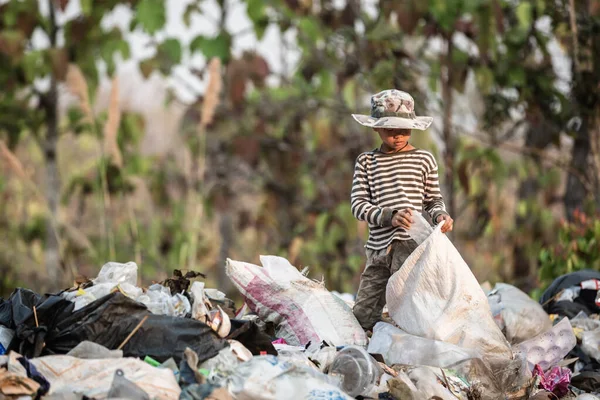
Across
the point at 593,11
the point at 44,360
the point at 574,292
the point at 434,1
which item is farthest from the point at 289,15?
the point at 44,360

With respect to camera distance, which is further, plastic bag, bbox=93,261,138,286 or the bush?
the bush

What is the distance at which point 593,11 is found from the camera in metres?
7.32

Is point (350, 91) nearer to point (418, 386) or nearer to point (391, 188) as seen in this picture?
point (391, 188)

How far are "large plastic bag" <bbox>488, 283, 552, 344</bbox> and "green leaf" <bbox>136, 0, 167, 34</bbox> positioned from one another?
14.1ft

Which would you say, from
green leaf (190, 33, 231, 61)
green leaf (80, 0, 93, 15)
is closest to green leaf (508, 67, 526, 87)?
green leaf (190, 33, 231, 61)

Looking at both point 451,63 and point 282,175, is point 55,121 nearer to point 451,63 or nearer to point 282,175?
point 282,175

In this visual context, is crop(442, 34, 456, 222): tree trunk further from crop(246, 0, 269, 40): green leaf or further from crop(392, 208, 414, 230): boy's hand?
crop(392, 208, 414, 230): boy's hand

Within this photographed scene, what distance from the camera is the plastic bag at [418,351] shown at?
355cm

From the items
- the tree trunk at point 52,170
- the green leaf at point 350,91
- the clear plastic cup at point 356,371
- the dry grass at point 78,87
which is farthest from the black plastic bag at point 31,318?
the green leaf at point 350,91

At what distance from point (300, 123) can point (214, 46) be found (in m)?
2.33

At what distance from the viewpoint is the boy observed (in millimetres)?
3867

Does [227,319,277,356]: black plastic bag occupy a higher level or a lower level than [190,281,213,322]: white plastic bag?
lower

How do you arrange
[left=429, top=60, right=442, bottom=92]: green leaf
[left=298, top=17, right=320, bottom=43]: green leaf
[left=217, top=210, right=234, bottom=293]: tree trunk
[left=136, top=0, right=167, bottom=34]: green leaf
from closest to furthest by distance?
1. [left=136, top=0, right=167, bottom=34]: green leaf
2. [left=429, top=60, right=442, bottom=92]: green leaf
3. [left=298, top=17, right=320, bottom=43]: green leaf
4. [left=217, top=210, right=234, bottom=293]: tree trunk

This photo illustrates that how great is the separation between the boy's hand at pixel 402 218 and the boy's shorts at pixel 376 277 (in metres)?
0.23
